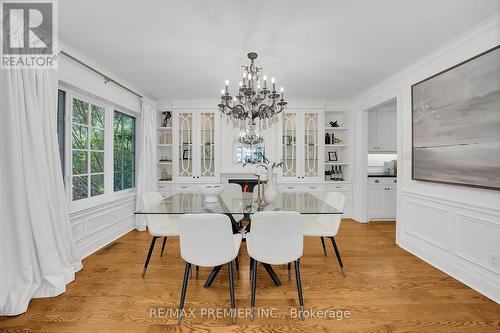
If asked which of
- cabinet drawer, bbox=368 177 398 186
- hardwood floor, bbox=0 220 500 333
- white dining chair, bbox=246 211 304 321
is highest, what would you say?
cabinet drawer, bbox=368 177 398 186

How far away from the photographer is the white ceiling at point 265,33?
6.28 feet

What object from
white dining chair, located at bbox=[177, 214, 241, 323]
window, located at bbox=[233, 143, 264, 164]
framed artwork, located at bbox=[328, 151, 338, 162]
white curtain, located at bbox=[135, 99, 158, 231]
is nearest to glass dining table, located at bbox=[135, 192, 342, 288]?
white dining chair, located at bbox=[177, 214, 241, 323]

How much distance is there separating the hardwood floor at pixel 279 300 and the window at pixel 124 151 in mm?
1516

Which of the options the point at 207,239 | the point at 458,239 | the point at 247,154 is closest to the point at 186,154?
the point at 247,154

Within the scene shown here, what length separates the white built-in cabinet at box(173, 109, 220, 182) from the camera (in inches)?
193

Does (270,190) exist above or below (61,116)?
below

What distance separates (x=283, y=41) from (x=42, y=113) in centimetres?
245

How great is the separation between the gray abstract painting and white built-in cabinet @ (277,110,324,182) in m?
2.00

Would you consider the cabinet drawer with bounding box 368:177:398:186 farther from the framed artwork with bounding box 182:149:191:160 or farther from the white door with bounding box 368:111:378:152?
the framed artwork with bounding box 182:149:191:160

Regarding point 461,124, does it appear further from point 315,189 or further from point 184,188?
point 184,188

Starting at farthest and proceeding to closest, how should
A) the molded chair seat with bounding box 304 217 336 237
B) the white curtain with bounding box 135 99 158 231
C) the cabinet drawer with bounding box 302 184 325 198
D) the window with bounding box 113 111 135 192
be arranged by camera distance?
the cabinet drawer with bounding box 302 184 325 198
the white curtain with bounding box 135 99 158 231
the window with bounding box 113 111 135 192
the molded chair seat with bounding box 304 217 336 237

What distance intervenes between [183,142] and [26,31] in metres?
3.00

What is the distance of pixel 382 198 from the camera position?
190 inches

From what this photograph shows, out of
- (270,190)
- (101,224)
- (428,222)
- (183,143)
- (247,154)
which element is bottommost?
(101,224)
